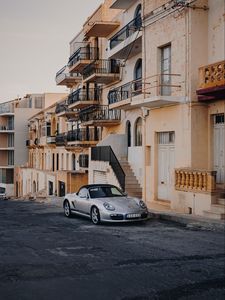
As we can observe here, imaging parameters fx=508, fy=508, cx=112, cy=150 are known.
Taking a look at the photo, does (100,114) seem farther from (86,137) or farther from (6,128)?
(6,128)

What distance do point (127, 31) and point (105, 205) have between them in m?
13.6

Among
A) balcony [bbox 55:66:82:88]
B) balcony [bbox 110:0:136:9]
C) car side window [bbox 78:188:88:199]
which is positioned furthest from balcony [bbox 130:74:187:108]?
balcony [bbox 55:66:82:88]

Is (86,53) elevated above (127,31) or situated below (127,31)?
above

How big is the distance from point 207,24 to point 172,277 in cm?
1347

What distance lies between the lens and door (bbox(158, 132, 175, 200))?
878 inches

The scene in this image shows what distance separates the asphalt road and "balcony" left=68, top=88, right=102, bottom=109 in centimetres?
2307

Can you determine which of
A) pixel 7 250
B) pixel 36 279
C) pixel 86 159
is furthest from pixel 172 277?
pixel 86 159

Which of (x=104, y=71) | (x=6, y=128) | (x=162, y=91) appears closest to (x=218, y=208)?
(x=162, y=91)

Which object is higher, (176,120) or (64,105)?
(64,105)

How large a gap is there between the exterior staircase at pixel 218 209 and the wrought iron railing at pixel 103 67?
17.6 metres

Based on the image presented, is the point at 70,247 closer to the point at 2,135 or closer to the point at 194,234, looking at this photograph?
the point at 194,234

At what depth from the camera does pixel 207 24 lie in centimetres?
2025

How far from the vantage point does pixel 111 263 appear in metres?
10.5

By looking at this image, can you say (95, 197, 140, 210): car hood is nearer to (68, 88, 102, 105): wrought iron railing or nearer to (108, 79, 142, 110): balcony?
(108, 79, 142, 110): balcony
